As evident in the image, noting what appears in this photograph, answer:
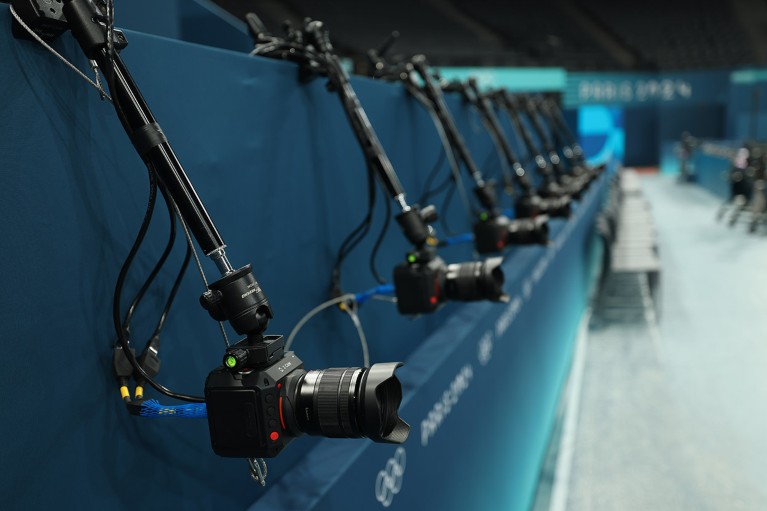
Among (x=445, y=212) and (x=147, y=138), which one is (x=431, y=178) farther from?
(x=147, y=138)

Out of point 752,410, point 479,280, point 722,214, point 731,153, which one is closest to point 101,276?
point 479,280

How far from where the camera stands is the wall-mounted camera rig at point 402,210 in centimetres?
119

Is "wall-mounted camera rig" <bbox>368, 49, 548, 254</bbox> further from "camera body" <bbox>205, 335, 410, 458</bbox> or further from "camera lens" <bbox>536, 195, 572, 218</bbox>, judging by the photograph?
"camera body" <bbox>205, 335, 410, 458</bbox>

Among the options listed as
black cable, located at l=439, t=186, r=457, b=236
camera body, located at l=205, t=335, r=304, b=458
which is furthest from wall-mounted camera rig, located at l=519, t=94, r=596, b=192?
camera body, located at l=205, t=335, r=304, b=458

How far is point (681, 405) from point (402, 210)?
234 centimetres

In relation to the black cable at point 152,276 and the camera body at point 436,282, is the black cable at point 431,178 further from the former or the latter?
the black cable at point 152,276

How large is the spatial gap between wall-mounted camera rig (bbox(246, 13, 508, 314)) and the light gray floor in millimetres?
1341

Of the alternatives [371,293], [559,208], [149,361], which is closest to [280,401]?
[149,361]

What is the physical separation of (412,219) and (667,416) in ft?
7.29

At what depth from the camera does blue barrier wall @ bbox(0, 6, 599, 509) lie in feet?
2.13

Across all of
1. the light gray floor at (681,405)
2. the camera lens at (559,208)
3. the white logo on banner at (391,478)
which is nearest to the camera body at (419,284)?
the white logo on banner at (391,478)

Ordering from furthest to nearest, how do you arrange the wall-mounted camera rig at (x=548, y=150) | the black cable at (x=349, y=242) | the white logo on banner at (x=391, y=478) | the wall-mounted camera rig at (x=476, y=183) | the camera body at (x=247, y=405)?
the wall-mounted camera rig at (x=548, y=150), the wall-mounted camera rig at (x=476, y=183), the black cable at (x=349, y=242), the white logo on banner at (x=391, y=478), the camera body at (x=247, y=405)

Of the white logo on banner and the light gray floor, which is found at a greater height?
the white logo on banner

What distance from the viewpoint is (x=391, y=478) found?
109 centimetres
